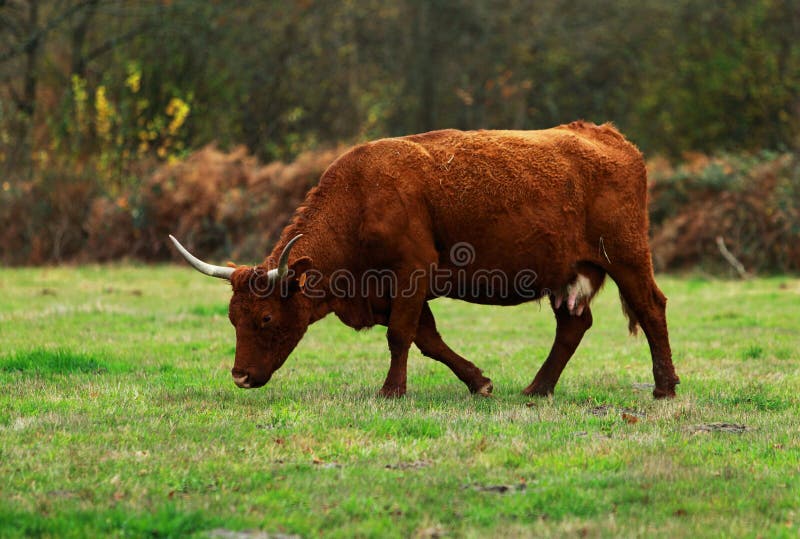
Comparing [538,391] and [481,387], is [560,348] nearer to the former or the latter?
[538,391]

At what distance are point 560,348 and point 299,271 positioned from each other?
2230 mm

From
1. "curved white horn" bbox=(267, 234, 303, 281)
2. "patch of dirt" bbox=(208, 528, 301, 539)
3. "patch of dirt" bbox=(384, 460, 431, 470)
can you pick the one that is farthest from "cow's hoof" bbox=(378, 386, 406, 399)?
"patch of dirt" bbox=(208, 528, 301, 539)

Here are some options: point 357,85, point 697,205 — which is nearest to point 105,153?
point 357,85

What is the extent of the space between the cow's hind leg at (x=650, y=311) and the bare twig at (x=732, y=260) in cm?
1183

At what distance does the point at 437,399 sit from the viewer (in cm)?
838

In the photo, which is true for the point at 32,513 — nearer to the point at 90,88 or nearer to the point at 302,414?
the point at 302,414

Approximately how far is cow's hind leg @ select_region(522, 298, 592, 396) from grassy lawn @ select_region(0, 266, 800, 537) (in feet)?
0.78

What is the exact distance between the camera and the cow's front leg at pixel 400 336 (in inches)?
328

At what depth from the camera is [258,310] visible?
811 centimetres

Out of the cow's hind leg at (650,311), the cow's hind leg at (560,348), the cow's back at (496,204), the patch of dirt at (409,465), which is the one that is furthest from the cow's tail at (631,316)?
the patch of dirt at (409,465)

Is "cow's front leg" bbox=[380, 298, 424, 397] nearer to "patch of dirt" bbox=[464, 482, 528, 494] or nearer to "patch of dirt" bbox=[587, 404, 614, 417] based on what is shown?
"patch of dirt" bbox=[587, 404, 614, 417]

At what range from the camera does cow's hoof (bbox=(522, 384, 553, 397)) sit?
8656 millimetres

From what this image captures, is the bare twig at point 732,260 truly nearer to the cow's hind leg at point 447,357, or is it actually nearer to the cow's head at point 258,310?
the cow's hind leg at point 447,357

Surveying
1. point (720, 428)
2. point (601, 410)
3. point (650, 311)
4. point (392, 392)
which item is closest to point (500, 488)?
point (720, 428)
